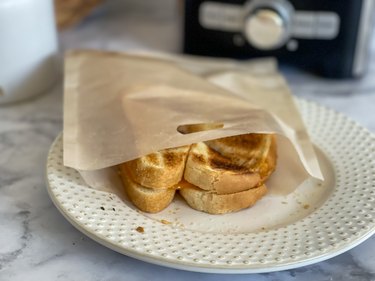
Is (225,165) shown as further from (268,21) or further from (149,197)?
(268,21)

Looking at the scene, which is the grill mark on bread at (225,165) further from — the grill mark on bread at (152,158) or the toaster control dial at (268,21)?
the toaster control dial at (268,21)

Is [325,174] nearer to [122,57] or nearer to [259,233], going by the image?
[259,233]

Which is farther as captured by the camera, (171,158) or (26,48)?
(26,48)

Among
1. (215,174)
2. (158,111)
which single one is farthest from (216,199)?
(158,111)

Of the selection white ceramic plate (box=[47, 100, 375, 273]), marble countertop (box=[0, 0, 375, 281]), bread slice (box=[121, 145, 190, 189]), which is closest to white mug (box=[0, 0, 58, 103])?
marble countertop (box=[0, 0, 375, 281])

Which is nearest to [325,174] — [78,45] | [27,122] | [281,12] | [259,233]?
[259,233]

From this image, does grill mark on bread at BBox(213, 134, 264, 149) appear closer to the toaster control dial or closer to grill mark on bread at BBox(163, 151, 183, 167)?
→ grill mark on bread at BBox(163, 151, 183, 167)

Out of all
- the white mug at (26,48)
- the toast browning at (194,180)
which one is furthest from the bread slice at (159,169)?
the white mug at (26,48)
